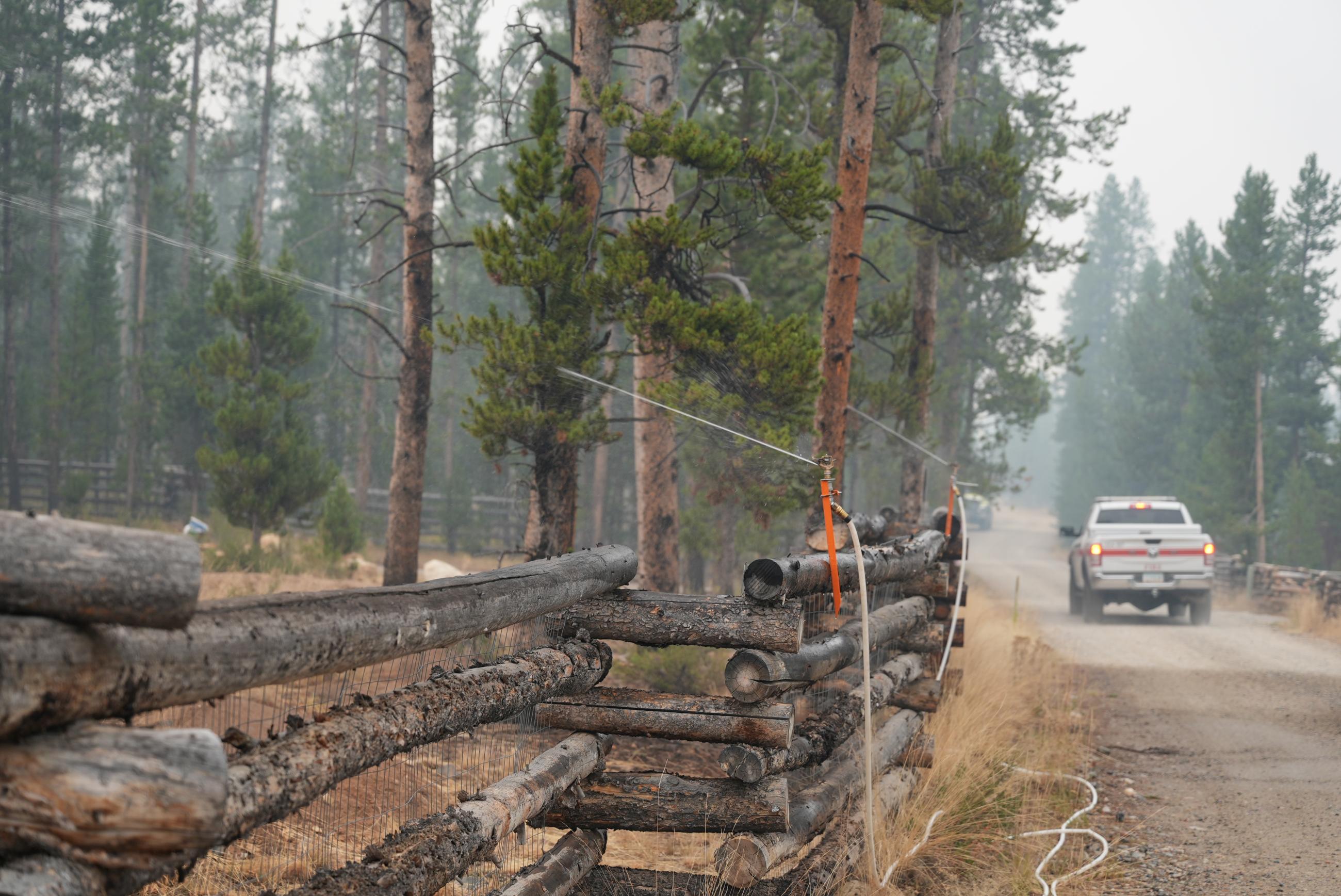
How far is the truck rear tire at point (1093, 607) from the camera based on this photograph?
20172mm

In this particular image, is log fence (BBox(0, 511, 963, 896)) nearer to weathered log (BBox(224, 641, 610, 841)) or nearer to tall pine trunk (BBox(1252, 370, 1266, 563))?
weathered log (BBox(224, 641, 610, 841))

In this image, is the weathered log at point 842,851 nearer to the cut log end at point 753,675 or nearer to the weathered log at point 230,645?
the cut log end at point 753,675

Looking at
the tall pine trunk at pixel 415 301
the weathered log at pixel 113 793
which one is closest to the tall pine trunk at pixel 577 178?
the tall pine trunk at pixel 415 301

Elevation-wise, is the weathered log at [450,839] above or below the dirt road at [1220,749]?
above

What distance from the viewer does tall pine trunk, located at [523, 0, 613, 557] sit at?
10.9 meters

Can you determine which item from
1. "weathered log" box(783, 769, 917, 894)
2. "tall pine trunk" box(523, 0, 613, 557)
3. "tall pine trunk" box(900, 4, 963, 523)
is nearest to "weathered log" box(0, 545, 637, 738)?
"weathered log" box(783, 769, 917, 894)

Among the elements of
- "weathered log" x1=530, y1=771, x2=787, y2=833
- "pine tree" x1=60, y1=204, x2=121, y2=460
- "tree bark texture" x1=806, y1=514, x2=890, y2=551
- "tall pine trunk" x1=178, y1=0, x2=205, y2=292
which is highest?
"tall pine trunk" x1=178, y1=0, x2=205, y2=292

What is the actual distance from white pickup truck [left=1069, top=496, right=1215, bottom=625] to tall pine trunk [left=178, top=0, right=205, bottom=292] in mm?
28072

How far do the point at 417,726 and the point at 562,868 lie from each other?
1.63 meters

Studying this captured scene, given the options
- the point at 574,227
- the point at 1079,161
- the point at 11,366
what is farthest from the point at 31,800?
the point at 11,366

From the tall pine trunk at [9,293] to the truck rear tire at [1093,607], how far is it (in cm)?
2635

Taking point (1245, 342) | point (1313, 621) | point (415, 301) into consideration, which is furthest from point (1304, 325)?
point (415, 301)

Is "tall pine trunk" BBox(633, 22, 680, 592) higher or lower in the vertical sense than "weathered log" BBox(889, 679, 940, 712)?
higher

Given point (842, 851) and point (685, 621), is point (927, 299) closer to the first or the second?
point (842, 851)
